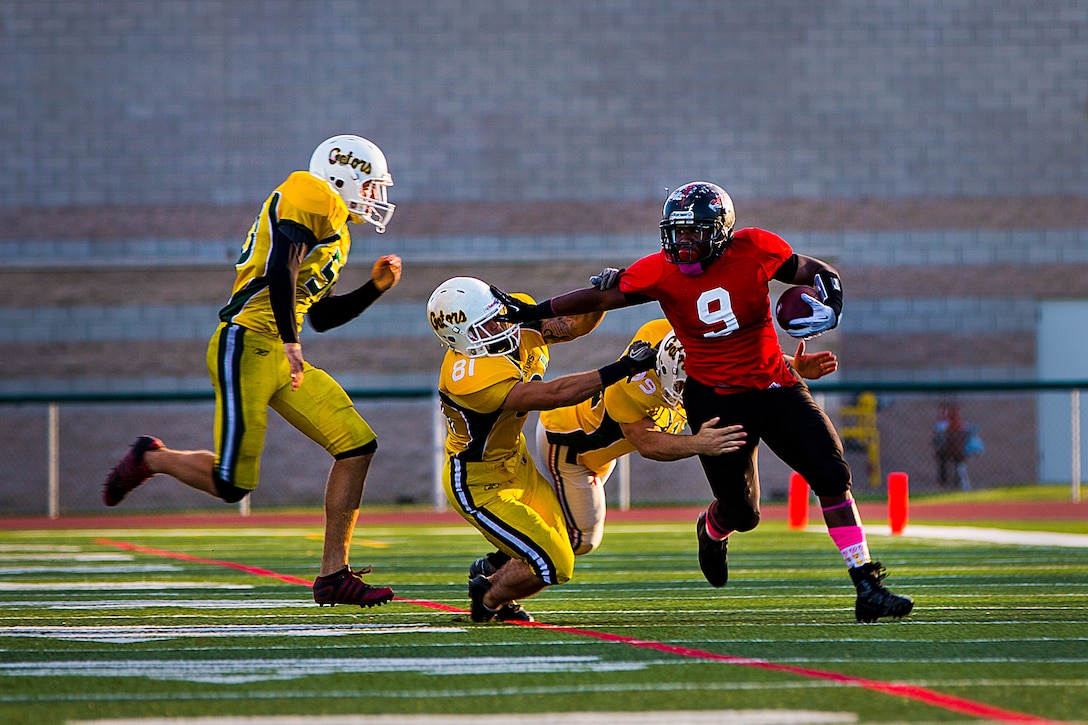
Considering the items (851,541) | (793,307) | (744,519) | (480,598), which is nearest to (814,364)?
(793,307)

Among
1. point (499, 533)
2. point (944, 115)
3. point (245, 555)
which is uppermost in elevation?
point (944, 115)

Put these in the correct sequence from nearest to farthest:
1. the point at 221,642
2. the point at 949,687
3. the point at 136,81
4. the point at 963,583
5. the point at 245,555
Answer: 1. the point at 949,687
2. the point at 221,642
3. the point at 963,583
4. the point at 245,555
5. the point at 136,81

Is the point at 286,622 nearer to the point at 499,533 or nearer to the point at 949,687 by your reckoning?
the point at 499,533

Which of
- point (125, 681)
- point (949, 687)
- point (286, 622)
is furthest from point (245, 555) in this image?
point (949, 687)

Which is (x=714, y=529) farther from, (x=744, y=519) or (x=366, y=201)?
Result: (x=366, y=201)

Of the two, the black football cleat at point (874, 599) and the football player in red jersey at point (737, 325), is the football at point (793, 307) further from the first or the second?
the black football cleat at point (874, 599)

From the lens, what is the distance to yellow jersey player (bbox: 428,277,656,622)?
18.3 ft

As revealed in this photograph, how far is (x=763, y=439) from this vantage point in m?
5.78

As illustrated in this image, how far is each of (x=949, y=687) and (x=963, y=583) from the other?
373 cm

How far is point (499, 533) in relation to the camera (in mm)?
5676

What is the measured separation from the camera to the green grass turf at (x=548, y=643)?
369 centimetres

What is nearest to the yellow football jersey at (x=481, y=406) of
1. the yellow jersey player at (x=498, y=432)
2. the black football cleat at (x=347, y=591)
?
the yellow jersey player at (x=498, y=432)

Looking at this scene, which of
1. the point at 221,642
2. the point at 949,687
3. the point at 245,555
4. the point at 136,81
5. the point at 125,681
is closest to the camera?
the point at 949,687

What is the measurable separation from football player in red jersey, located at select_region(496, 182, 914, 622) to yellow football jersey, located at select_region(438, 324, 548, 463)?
27cm
